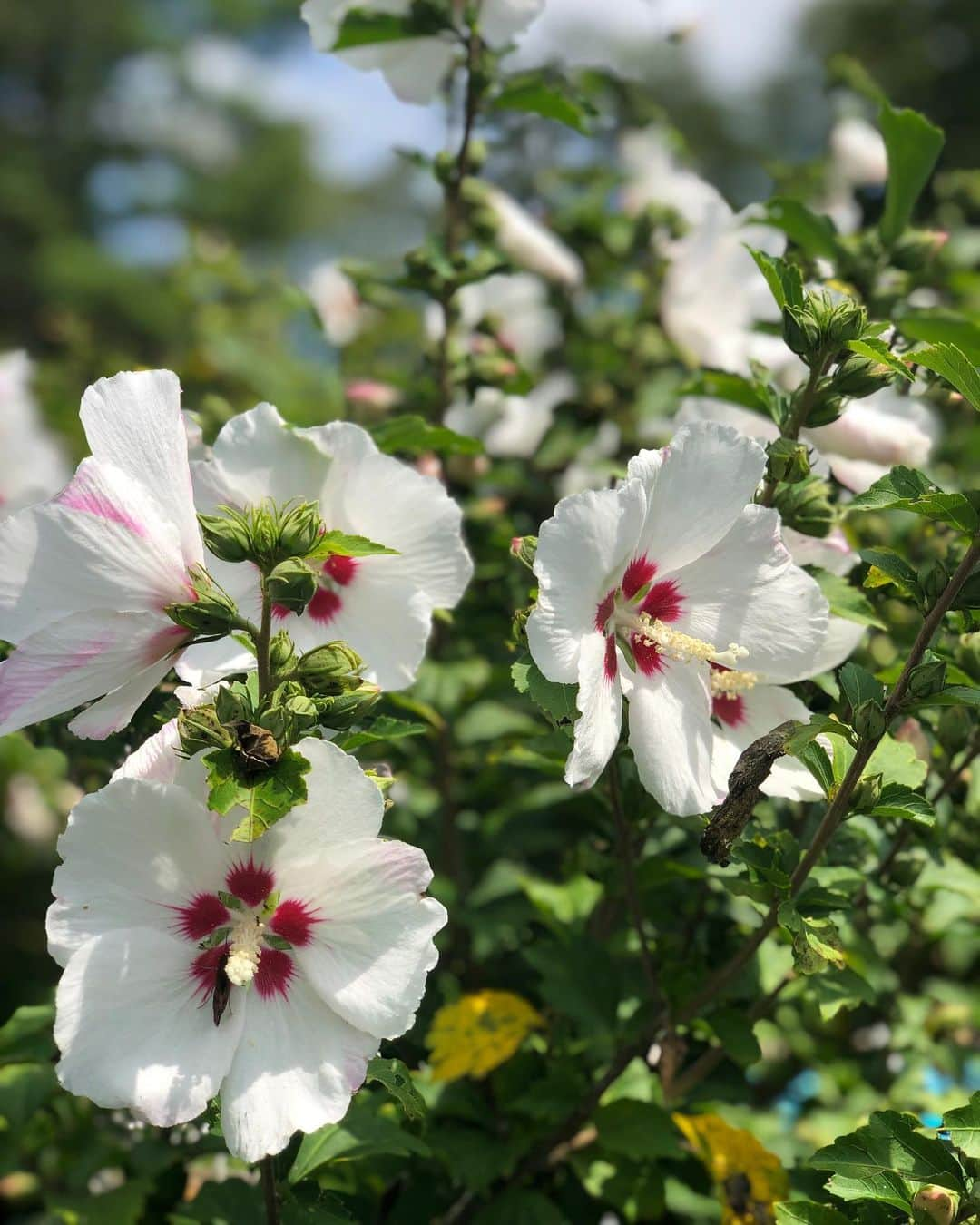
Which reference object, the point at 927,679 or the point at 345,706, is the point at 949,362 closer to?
the point at 927,679

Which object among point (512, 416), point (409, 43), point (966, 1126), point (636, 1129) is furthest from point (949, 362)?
point (512, 416)

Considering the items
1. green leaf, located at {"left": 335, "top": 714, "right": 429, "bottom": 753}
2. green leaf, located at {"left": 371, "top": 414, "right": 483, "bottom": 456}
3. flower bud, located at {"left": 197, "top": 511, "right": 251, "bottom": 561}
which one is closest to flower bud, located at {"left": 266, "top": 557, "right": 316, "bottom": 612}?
flower bud, located at {"left": 197, "top": 511, "right": 251, "bottom": 561}

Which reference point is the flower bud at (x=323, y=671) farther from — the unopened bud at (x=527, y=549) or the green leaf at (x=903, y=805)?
the green leaf at (x=903, y=805)

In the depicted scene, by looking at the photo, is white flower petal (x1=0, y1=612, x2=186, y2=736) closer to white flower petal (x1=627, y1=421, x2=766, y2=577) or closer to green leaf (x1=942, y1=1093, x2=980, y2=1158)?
white flower petal (x1=627, y1=421, x2=766, y2=577)

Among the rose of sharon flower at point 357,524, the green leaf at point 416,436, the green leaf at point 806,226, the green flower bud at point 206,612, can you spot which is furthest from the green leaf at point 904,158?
the green flower bud at point 206,612

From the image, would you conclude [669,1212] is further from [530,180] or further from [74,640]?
[530,180]

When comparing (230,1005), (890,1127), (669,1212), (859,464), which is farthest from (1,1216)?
(859,464)
